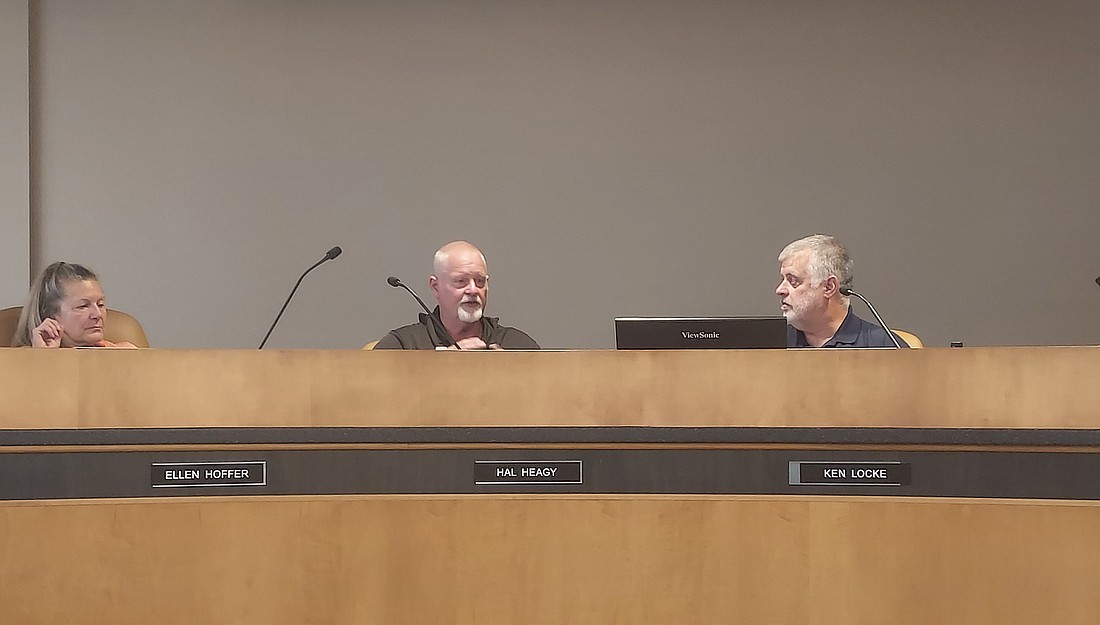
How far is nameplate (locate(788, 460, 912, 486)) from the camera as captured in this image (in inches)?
72.3

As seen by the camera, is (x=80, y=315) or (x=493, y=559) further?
(x=80, y=315)

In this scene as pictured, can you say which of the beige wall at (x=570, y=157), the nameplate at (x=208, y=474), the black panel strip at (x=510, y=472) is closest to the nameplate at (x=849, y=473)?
the black panel strip at (x=510, y=472)

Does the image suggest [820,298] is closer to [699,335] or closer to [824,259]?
[824,259]

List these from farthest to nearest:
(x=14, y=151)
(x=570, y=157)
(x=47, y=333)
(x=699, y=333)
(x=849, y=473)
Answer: (x=570, y=157)
(x=14, y=151)
(x=47, y=333)
(x=699, y=333)
(x=849, y=473)

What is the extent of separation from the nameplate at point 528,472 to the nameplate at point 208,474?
0.35 metres

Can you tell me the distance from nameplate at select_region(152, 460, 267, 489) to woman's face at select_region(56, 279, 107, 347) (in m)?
1.42

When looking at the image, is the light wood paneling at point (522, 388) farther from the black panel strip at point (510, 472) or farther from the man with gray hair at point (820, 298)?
the man with gray hair at point (820, 298)

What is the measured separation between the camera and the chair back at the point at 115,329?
3.43 metres

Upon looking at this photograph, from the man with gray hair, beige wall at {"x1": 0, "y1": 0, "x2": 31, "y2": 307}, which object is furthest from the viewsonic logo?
beige wall at {"x1": 0, "y1": 0, "x2": 31, "y2": 307}

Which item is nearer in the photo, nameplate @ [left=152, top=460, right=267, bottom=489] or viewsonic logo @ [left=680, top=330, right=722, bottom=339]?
nameplate @ [left=152, top=460, right=267, bottom=489]

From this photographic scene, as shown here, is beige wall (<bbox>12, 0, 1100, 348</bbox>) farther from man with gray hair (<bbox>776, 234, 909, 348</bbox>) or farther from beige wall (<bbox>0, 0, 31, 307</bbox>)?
man with gray hair (<bbox>776, 234, 909, 348</bbox>)

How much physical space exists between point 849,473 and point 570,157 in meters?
2.93

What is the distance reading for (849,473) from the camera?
1.85m

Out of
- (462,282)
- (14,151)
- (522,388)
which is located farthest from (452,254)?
(14,151)
